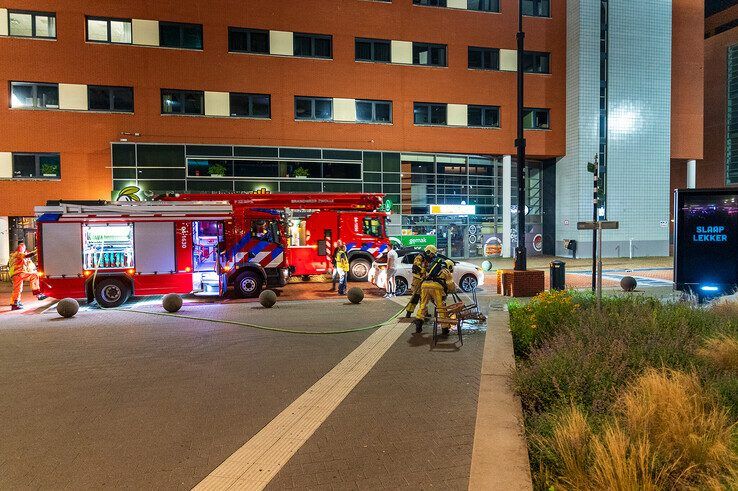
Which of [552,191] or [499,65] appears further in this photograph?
[552,191]

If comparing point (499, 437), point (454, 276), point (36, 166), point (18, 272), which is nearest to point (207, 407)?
point (499, 437)

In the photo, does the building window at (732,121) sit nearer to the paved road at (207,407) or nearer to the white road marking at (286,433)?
the paved road at (207,407)

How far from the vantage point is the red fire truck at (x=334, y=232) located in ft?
62.6

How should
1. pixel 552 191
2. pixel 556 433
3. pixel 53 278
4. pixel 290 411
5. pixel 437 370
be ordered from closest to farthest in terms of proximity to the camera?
pixel 556 433
pixel 290 411
pixel 437 370
pixel 53 278
pixel 552 191

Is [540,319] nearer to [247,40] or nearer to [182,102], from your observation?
[182,102]

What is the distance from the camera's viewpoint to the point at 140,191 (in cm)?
2522

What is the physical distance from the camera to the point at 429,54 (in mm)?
29266

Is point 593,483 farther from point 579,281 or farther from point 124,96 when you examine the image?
point 124,96

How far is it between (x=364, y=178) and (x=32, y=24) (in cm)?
1765

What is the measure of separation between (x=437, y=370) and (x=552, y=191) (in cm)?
2809

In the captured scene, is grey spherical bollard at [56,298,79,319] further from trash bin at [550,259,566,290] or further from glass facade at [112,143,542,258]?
glass facade at [112,143,542,258]

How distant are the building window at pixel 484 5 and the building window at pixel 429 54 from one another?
309 cm

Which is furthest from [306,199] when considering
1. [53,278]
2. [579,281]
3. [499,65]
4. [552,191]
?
[552,191]

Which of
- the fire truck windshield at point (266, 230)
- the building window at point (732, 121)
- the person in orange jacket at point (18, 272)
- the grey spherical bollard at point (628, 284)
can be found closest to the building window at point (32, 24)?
the person in orange jacket at point (18, 272)
